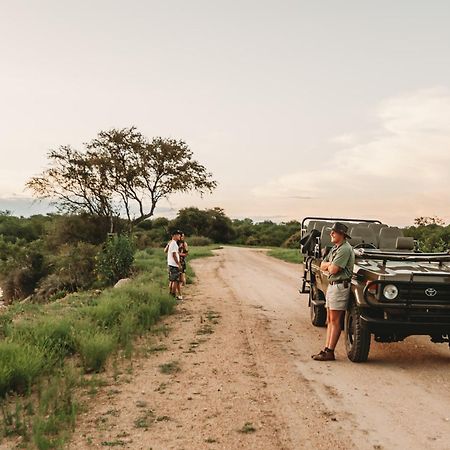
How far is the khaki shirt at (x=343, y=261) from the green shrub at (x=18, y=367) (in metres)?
4.25

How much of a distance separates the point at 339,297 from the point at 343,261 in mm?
562

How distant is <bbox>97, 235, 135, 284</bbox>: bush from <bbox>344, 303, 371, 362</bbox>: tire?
13.6 metres

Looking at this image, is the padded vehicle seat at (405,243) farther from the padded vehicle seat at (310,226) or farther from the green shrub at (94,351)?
the green shrub at (94,351)

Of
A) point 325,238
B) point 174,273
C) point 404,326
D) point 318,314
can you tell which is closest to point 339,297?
point 404,326

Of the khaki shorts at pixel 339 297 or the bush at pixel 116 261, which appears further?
the bush at pixel 116 261

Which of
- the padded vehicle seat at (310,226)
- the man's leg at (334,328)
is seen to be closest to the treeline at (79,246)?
the padded vehicle seat at (310,226)

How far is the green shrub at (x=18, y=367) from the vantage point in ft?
20.4

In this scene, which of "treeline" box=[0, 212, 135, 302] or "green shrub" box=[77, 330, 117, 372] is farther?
"treeline" box=[0, 212, 135, 302]

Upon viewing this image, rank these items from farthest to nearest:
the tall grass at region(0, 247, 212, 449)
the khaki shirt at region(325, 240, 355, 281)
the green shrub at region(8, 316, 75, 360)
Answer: the green shrub at region(8, 316, 75, 360), the khaki shirt at region(325, 240, 355, 281), the tall grass at region(0, 247, 212, 449)

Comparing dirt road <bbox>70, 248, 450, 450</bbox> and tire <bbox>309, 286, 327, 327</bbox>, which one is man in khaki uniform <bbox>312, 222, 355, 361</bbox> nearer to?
dirt road <bbox>70, 248, 450, 450</bbox>

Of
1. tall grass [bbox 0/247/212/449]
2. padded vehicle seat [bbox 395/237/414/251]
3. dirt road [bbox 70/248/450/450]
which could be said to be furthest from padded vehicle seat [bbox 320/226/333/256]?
tall grass [bbox 0/247/212/449]

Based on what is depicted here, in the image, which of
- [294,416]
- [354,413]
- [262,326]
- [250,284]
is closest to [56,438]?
[294,416]

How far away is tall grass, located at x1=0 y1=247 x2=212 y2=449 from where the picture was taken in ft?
17.1

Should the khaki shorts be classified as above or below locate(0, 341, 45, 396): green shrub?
above
